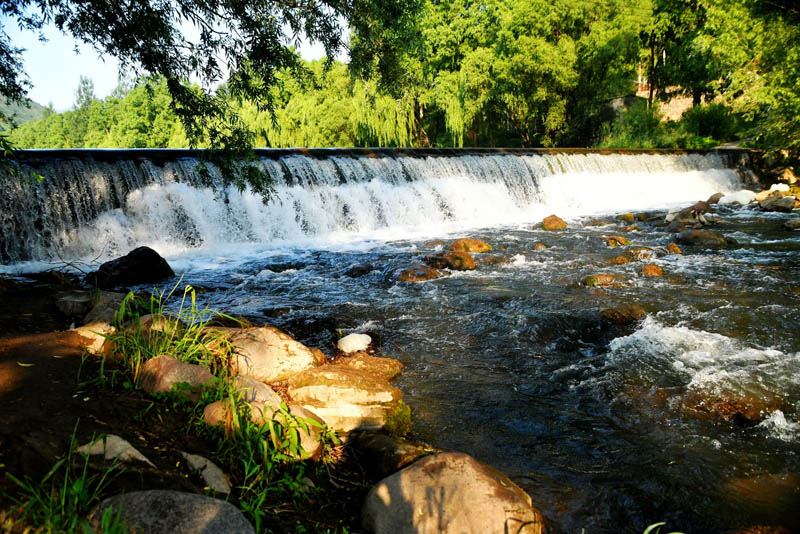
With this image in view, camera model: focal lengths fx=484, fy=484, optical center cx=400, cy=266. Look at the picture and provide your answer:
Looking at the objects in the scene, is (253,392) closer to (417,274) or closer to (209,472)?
(209,472)

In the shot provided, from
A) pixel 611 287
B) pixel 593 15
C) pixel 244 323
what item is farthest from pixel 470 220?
pixel 593 15

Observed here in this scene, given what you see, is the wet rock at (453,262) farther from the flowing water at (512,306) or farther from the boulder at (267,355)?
the boulder at (267,355)

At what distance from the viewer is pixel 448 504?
2543mm

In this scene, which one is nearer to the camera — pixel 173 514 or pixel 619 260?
pixel 173 514

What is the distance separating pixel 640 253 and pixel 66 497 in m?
9.86

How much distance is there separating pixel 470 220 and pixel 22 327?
41.7 feet

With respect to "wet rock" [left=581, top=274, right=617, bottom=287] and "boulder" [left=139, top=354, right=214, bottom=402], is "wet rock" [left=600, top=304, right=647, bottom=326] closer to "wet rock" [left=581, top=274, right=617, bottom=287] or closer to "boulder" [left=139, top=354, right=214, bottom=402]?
"wet rock" [left=581, top=274, right=617, bottom=287]

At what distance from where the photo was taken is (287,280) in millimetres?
8562

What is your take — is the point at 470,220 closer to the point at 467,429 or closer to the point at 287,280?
the point at 287,280

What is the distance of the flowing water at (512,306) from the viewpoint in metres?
3.36

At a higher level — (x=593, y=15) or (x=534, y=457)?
(x=593, y=15)

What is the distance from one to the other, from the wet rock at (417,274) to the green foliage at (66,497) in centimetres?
643

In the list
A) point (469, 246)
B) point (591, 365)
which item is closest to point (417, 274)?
point (469, 246)

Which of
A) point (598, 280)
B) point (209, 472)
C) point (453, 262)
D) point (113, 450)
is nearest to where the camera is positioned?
point (113, 450)
